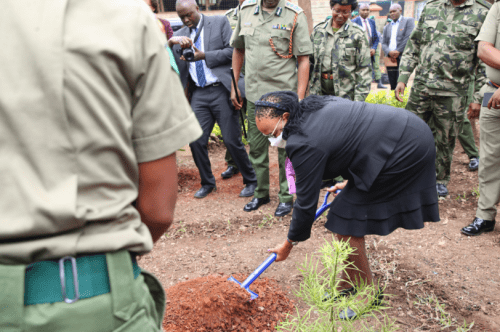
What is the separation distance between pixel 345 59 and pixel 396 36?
4786mm

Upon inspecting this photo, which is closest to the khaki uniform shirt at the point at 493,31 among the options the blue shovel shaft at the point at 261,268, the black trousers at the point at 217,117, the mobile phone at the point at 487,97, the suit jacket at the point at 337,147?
the mobile phone at the point at 487,97

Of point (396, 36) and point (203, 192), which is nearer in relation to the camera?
point (203, 192)

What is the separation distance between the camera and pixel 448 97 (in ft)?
12.4

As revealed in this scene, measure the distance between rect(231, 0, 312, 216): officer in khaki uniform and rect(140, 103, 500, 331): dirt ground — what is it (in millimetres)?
522

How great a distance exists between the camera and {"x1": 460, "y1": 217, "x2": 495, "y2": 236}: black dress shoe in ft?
10.9

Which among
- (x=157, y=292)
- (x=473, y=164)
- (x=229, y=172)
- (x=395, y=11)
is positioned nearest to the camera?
(x=157, y=292)

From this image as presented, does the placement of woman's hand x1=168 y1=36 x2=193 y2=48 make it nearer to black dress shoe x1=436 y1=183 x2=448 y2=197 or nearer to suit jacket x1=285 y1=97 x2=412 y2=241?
suit jacket x1=285 y1=97 x2=412 y2=241

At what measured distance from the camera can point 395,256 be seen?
10.0ft

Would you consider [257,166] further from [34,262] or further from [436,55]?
[34,262]

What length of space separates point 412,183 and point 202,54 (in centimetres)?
260

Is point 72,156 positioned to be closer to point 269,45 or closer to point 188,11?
point 269,45

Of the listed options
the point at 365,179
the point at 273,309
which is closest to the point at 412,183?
the point at 365,179

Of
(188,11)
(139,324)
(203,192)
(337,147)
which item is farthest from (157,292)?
(188,11)

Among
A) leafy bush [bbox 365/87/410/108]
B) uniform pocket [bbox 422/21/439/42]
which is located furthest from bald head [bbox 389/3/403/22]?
uniform pocket [bbox 422/21/439/42]
